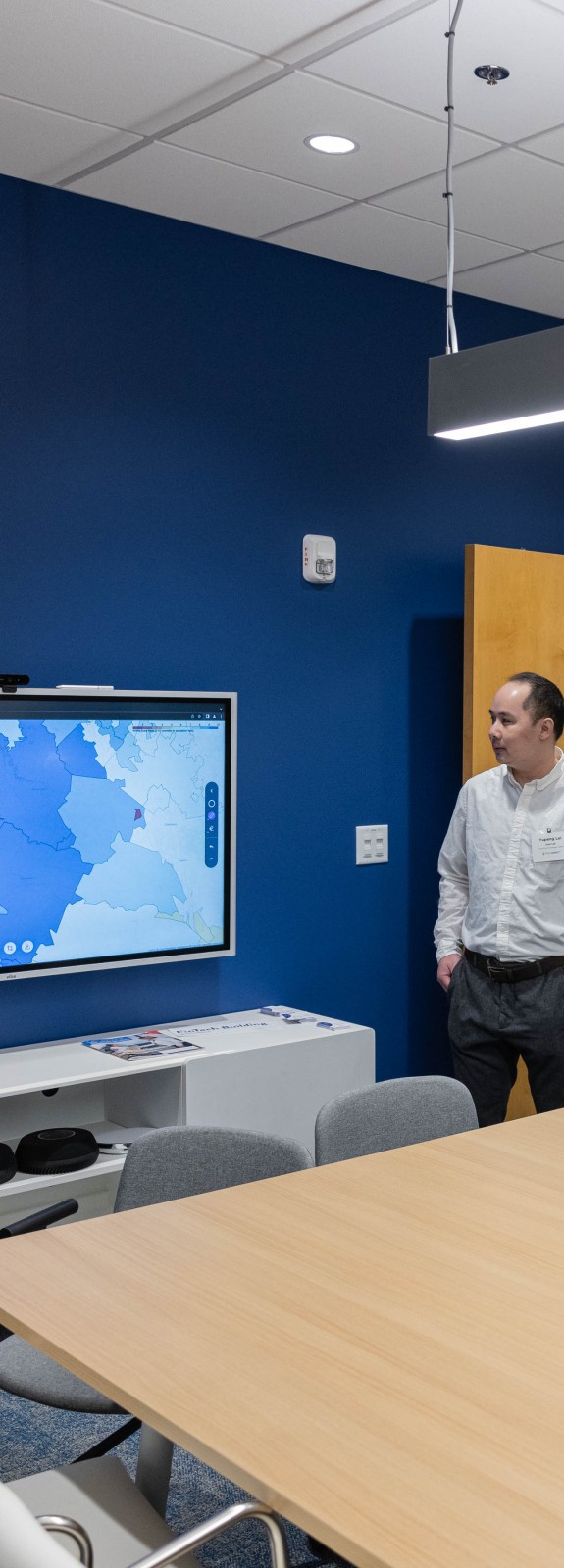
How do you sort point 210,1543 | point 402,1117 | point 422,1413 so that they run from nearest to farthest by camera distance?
1. point 422,1413
2. point 210,1543
3. point 402,1117

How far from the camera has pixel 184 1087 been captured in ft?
11.9

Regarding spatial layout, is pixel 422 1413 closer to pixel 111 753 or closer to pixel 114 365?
pixel 111 753

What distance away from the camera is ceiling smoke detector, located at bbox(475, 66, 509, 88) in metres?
3.05

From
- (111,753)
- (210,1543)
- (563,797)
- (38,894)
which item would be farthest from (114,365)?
(210,1543)

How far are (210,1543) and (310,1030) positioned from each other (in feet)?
4.98

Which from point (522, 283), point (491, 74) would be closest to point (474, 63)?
point (491, 74)

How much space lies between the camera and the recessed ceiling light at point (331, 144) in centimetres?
342

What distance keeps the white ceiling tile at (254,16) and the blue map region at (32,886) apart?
1864 mm

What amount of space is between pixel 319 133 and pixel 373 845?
2.18m

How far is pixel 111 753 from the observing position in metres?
3.78

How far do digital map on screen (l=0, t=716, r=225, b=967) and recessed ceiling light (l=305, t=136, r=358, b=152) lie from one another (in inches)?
59.2

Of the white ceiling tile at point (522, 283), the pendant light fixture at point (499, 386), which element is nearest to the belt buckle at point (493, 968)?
the pendant light fixture at point (499, 386)

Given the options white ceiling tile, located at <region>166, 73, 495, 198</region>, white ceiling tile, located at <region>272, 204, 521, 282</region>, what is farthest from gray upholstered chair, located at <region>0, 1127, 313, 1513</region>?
white ceiling tile, located at <region>272, 204, 521, 282</region>

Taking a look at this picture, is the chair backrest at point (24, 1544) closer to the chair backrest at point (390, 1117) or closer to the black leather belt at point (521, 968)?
the chair backrest at point (390, 1117)
